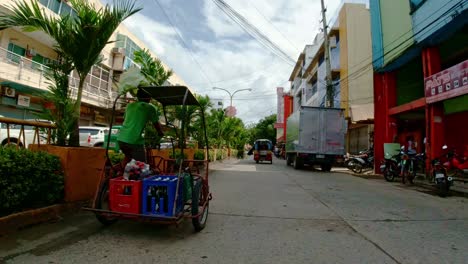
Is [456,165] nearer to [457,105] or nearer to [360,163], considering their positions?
[457,105]

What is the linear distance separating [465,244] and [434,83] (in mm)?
8374

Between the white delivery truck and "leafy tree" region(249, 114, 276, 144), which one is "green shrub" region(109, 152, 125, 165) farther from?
"leafy tree" region(249, 114, 276, 144)

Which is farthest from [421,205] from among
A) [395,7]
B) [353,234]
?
[395,7]

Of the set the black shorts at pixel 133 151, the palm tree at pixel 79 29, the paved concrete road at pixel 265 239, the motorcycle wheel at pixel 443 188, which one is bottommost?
the paved concrete road at pixel 265 239

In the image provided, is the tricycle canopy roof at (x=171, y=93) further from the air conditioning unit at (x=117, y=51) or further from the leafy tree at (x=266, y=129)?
the leafy tree at (x=266, y=129)

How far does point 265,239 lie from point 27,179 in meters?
3.00

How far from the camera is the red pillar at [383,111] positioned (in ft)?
44.3

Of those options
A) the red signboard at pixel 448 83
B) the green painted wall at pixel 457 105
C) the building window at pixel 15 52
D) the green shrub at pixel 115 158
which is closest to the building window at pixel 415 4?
the red signboard at pixel 448 83

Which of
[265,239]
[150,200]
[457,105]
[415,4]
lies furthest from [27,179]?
[415,4]

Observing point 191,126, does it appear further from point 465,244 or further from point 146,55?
point 465,244

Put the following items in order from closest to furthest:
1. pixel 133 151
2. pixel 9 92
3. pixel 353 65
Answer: pixel 133 151
pixel 9 92
pixel 353 65

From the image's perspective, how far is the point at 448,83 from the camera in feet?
30.7

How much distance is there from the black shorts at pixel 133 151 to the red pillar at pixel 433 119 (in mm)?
9860

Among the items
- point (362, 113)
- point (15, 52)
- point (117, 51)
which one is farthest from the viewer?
point (117, 51)
